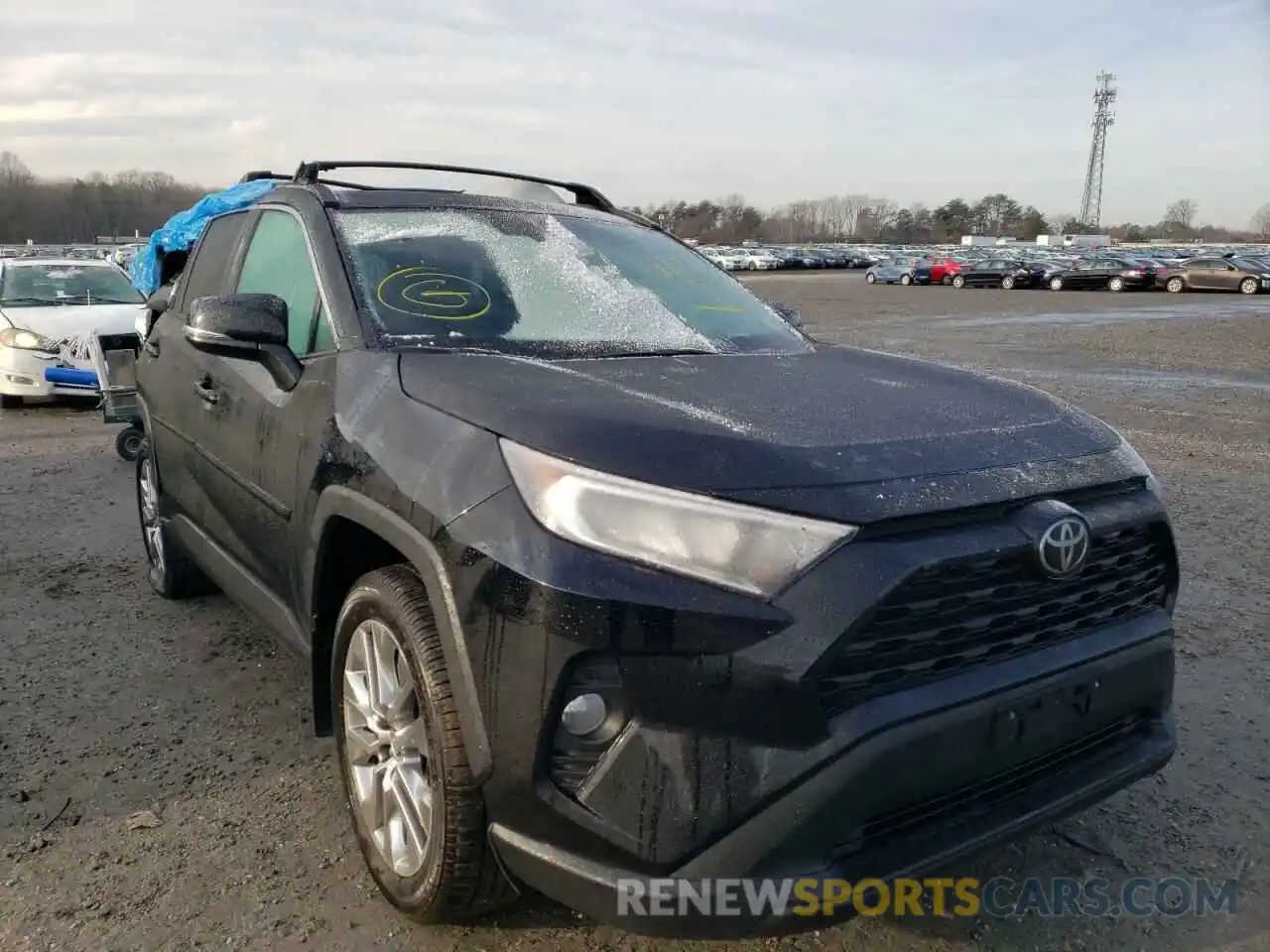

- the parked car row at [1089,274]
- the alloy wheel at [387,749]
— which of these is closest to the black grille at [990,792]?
the alloy wheel at [387,749]

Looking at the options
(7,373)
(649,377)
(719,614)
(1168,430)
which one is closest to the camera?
(719,614)

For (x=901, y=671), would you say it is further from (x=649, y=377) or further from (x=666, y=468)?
(x=649, y=377)

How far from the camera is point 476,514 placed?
196 cm

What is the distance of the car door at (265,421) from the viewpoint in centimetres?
278

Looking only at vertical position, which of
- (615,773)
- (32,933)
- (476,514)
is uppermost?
(476,514)

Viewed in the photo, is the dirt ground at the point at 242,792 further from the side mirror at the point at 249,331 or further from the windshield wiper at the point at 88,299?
the windshield wiper at the point at 88,299

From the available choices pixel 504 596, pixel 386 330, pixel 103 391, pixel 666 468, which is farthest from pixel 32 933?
pixel 103 391

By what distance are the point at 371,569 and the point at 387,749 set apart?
435 millimetres

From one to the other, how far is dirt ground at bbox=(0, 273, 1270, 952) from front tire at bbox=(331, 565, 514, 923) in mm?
179

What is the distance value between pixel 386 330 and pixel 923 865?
184cm

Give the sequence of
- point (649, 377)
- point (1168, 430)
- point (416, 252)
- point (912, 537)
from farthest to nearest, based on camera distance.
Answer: point (1168, 430) < point (416, 252) < point (649, 377) < point (912, 537)

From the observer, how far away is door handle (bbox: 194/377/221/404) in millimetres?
3341

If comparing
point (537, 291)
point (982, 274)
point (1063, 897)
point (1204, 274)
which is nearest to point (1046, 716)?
point (1063, 897)

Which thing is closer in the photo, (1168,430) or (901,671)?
(901,671)
